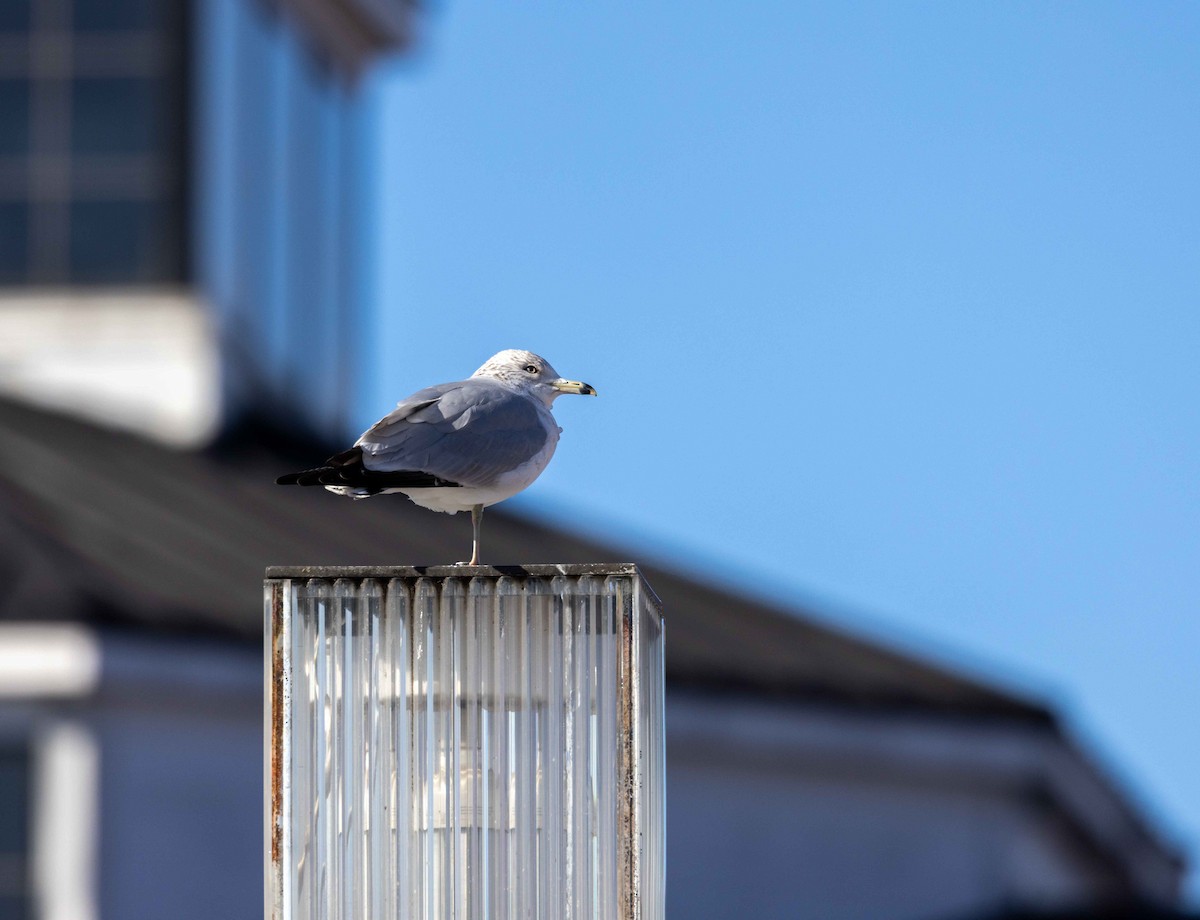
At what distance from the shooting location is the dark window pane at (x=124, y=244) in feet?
75.7

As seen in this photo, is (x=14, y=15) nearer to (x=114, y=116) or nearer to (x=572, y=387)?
(x=114, y=116)

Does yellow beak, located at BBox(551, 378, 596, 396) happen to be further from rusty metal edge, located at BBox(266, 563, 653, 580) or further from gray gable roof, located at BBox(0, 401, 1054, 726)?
gray gable roof, located at BBox(0, 401, 1054, 726)

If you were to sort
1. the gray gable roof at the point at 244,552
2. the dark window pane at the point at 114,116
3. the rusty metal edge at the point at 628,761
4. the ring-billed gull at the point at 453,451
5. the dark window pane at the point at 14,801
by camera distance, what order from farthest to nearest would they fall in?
the dark window pane at the point at 114,116
the gray gable roof at the point at 244,552
the dark window pane at the point at 14,801
the ring-billed gull at the point at 453,451
the rusty metal edge at the point at 628,761

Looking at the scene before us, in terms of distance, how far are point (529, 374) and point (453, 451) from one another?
1.89ft

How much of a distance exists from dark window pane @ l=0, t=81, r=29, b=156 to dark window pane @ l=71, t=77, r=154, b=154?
47 centimetres

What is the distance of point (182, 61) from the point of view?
23.1m

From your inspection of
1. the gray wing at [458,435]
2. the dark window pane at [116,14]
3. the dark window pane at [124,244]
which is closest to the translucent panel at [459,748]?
the gray wing at [458,435]

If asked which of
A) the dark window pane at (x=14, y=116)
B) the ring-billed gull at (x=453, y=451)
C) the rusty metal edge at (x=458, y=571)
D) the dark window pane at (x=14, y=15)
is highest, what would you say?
the dark window pane at (x=14, y=15)

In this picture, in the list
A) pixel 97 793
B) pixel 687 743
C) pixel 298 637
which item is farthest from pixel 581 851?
pixel 687 743

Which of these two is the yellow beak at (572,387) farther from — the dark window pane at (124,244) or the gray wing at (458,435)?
the dark window pane at (124,244)

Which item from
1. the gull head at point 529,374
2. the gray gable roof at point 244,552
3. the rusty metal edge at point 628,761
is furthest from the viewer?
the gray gable roof at point 244,552

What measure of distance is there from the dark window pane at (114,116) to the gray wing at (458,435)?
18029 mm

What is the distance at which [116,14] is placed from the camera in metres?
23.3

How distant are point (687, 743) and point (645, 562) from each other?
19.3ft
